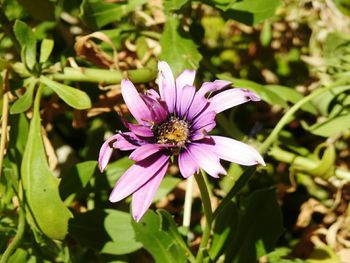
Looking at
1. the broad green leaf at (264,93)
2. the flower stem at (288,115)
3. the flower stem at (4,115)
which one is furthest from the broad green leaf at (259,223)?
the flower stem at (4,115)

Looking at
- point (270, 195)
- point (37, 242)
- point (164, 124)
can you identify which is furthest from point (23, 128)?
point (270, 195)

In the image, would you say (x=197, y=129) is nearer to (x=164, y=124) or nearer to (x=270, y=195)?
(x=164, y=124)

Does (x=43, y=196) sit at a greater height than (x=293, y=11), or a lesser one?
lesser

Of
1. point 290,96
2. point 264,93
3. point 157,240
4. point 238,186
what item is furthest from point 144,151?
point 290,96

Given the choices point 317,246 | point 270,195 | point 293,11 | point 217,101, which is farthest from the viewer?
point 293,11

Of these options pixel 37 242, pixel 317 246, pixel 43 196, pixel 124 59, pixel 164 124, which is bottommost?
pixel 317 246

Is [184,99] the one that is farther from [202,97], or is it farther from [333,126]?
[333,126]

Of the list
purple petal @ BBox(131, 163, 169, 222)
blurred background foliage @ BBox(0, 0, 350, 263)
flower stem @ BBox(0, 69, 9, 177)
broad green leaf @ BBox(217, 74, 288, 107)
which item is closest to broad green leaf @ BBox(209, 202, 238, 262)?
blurred background foliage @ BBox(0, 0, 350, 263)
